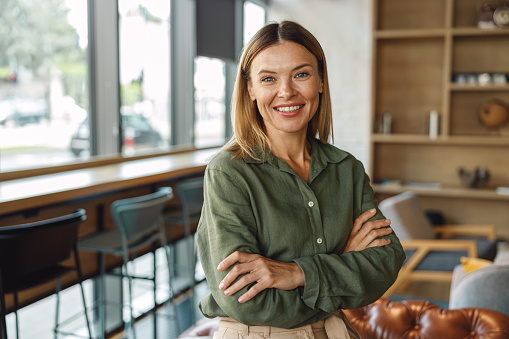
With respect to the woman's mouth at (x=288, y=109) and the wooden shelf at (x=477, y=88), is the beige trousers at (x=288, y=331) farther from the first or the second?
the wooden shelf at (x=477, y=88)

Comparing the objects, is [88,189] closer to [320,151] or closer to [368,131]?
[320,151]

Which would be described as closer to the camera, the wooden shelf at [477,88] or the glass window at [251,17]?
the wooden shelf at [477,88]

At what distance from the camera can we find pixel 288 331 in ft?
4.41

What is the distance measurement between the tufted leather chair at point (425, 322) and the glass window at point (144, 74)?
3.14m

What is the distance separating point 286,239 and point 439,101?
4.96 meters

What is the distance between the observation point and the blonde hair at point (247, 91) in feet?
4.70

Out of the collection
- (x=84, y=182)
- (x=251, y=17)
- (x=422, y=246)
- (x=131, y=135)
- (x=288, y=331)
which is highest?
(x=251, y=17)

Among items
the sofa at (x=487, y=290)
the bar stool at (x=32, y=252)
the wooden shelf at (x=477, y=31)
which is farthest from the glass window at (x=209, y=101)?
the sofa at (x=487, y=290)

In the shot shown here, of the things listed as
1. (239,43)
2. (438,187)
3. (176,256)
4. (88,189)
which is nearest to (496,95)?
(438,187)

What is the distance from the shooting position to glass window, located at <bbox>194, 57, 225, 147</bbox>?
598cm

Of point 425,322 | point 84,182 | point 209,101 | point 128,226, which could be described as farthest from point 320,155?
point 209,101

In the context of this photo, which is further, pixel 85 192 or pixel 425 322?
pixel 85 192

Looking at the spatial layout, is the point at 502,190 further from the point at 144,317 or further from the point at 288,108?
the point at 288,108

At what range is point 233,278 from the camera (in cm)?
129
